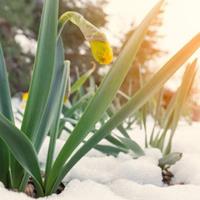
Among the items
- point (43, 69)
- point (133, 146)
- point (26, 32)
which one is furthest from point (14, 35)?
point (43, 69)

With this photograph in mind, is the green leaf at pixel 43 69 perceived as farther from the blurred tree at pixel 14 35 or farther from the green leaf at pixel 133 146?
the blurred tree at pixel 14 35

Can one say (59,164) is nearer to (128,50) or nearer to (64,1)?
(128,50)

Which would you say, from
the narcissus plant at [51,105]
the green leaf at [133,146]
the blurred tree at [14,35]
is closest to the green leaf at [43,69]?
the narcissus plant at [51,105]

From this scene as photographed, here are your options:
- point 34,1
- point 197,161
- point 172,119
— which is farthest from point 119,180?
point 34,1

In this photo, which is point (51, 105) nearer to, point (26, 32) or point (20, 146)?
point (20, 146)

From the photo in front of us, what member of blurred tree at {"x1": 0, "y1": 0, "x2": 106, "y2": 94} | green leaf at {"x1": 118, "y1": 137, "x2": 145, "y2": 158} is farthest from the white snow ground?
blurred tree at {"x1": 0, "y1": 0, "x2": 106, "y2": 94}

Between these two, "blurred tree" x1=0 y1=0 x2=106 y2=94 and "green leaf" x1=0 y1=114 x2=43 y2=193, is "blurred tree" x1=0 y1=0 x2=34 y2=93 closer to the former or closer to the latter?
"blurred tree" x1=0 y1=0 x2=106 y2=94
